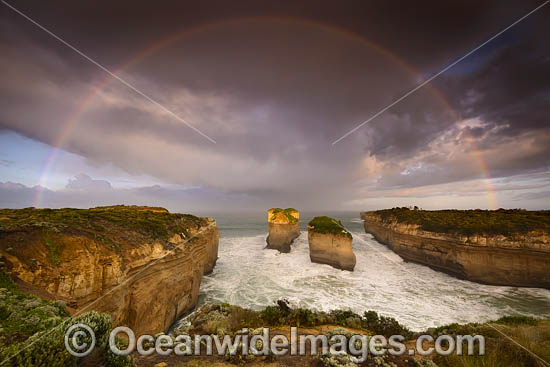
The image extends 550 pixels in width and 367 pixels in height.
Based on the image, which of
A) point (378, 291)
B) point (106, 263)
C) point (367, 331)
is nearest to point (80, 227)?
point (106, 263)

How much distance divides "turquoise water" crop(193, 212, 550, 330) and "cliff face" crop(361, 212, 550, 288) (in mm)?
876

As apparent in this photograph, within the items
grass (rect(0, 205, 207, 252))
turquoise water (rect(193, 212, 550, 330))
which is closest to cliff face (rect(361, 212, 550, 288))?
turquoise water (rect(193, 212, 550, 330))

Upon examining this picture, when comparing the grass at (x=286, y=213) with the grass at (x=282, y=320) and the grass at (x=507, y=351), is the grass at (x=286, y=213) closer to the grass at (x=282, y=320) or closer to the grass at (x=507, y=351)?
the grass at (x=282, y=320)

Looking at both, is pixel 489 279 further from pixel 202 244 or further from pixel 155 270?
pixel 155 270

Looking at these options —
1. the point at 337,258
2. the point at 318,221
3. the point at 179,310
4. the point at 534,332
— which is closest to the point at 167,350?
the point at 179,310

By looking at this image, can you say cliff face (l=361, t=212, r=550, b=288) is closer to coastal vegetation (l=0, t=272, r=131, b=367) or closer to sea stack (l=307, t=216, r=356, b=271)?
sea stack (l=307, t=216, r=356, b=271)

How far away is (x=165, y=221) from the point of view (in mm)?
13820

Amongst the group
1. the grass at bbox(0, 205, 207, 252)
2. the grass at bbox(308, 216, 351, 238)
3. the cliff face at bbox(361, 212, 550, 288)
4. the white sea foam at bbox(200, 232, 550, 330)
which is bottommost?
the white sea foam at bbox(200, 232, 550, 330)

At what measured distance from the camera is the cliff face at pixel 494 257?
55.8 ft

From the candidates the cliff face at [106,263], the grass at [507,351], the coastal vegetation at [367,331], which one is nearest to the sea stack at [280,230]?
the cliff face at [106,263]

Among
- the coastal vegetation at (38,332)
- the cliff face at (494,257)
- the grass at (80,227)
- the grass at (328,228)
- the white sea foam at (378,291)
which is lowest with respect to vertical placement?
the white sea foam at (378,291)

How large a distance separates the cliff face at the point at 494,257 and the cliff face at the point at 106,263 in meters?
26.0

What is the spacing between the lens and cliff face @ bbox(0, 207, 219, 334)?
248 inches

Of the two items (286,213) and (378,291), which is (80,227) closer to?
(378,291)
